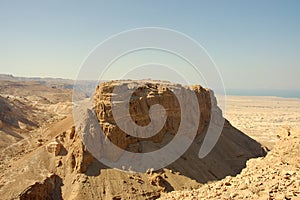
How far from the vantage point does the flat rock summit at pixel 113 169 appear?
100 ft

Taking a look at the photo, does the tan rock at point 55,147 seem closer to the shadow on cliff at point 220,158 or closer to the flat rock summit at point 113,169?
the flat rock summit at point 113,169

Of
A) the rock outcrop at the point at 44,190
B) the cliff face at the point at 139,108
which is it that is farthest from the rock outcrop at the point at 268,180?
the cliff face at the point at 139,108

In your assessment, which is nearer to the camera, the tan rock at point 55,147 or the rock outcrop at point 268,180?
the rock outcrop at point 268,180

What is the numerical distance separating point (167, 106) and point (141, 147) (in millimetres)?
7785

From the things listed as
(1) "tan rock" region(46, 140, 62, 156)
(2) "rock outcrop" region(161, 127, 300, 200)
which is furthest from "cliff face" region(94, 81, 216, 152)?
(2) "rock outcrop" region(161, 127, 300, 200)

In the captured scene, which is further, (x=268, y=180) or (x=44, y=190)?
(x=44, y=190)

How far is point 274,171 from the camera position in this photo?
13.7m

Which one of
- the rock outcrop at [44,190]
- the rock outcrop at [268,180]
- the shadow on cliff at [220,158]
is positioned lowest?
the rock outcrop at [44,190]

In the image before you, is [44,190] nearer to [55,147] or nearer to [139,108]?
[55,147]

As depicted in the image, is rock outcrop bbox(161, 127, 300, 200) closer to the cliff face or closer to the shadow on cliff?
the shadow on cliff

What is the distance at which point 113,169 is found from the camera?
3297cm

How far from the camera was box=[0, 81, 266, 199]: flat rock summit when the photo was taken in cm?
3059

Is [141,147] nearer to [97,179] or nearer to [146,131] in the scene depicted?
[146,131]

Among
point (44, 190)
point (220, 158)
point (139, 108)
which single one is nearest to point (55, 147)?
point (44, 190)
